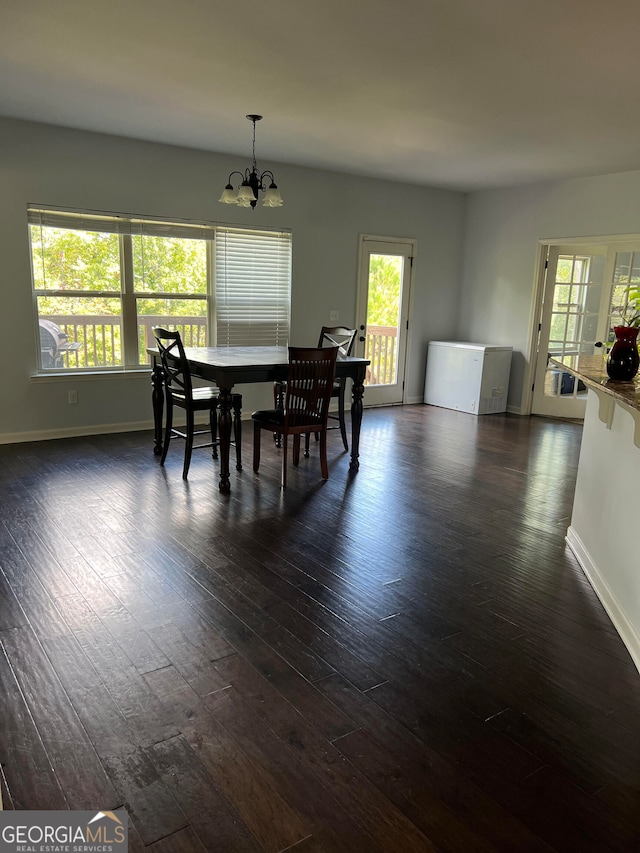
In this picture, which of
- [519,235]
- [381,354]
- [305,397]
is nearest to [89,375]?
[305,397]

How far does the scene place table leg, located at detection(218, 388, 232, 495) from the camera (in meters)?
3.90

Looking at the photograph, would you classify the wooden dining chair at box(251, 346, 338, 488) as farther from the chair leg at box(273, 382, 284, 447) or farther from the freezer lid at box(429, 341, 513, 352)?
the freezer lid at box(429, 341, 513, 352)

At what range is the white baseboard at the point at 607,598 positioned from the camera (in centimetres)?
230

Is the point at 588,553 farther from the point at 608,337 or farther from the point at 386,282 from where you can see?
the point at 386,282

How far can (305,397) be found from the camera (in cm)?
418

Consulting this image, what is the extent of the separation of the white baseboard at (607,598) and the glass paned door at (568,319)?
3595mm

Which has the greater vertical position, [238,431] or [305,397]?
[305,397]

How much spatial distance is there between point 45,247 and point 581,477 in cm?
442

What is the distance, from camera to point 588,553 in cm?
302

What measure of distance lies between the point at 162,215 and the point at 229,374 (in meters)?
2.34

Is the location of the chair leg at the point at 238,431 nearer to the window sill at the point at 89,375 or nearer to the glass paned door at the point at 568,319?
the window sill at the point at 89,375

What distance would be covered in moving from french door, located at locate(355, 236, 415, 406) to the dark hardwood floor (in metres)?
3.47

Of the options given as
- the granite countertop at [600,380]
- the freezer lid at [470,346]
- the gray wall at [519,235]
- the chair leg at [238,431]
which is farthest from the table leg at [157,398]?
the gray wall at [519,235]

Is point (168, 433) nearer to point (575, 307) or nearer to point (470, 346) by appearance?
point (470, 346)
